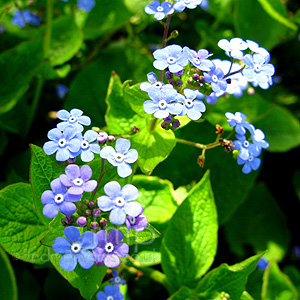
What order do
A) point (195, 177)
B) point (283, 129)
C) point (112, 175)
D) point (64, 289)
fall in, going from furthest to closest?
point (283, 129) → point (195, 177) → point (64, 289) → point (112, 175)

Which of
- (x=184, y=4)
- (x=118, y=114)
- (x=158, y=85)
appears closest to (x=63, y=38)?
(x=118, y=114)

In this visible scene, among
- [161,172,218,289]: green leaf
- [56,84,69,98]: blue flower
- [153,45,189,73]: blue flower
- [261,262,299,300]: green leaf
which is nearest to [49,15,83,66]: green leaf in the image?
[56,84,69,98]: blue flower

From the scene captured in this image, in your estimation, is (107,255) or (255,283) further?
(255,283)

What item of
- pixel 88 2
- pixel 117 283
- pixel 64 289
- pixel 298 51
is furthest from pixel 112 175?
pixel 298 51

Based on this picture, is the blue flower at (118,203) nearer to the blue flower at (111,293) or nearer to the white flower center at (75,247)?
the white flower center at (75,247)

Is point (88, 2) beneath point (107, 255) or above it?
above

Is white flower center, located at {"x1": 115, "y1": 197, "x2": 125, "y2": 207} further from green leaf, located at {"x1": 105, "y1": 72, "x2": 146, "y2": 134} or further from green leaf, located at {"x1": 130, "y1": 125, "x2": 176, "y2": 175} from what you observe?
green leaf, located at {"x1": 105, "y1": 72, "x2": 146, "y2": 134}

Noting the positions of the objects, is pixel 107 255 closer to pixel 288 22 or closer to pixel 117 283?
pixel 117 283

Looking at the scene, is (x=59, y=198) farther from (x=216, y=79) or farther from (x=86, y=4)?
(x=86, y=4)
